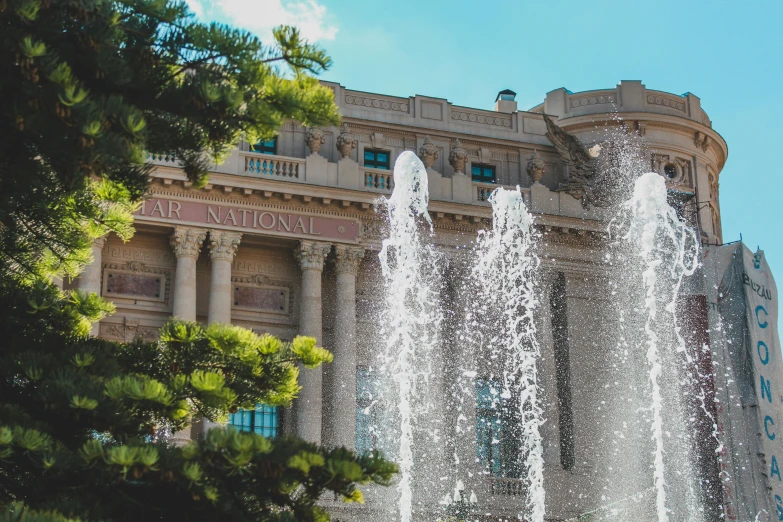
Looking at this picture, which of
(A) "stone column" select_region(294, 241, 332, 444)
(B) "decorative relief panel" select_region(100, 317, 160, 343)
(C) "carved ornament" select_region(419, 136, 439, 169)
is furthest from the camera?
(C) "carved ornament" select_region(419, 136, 439, 169)

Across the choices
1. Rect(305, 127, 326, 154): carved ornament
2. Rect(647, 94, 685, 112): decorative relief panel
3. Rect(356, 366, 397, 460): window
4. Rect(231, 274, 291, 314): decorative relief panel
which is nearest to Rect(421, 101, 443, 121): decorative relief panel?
Rect(305, 127, 326, 154): carved ornament

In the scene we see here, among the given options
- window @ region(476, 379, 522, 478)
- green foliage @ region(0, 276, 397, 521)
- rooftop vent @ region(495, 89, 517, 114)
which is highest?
rooftop vent @ region(495, 89, 517, 114)

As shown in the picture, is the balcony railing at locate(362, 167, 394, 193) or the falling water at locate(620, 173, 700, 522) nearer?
the falling water at locate(620, 173, 700, 522)

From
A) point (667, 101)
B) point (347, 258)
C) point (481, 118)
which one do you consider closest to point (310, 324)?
point (347, 258)

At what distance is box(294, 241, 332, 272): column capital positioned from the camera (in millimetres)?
29578

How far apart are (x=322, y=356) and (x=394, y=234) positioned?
2192 cm

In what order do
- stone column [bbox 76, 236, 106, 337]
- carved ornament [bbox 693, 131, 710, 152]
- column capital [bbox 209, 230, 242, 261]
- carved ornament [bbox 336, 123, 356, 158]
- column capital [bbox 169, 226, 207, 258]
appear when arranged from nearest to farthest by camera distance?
1. stone column [bbox 76, 236, 106, 337]
2. column capital [bbox 169, 226, 207, 258]
3. column capital [bbox 209, 230, 242, 261]
4. carved ornament [bbox 336, 123, 356, 158]
5. carved ornament [bbox 693, 131, 710, 152]

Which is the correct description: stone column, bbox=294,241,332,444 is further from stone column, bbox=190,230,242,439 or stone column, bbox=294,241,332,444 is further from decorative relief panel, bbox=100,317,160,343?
decorative relief panel, bbox=100,317,160,343

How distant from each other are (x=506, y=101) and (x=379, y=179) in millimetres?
7828

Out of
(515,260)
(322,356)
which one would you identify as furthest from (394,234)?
(322,356)

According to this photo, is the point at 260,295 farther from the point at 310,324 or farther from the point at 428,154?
the point at 428,154

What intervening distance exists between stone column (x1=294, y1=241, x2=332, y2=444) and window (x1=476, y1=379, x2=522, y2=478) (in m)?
4.84

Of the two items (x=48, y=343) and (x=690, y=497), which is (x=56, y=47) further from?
(x=690, y=497)

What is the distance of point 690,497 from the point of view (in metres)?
30.1
